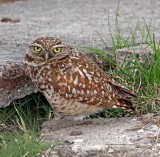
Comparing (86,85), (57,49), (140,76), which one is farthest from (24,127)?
(140,76)

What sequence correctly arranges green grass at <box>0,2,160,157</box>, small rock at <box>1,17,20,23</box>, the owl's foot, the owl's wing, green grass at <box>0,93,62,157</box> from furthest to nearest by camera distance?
1. small rock at <box>1,17,20,23</box>
2. green grass at <box>0,2,160,157</box>
3. the owl's foot
4. the owl's wing
5. green grass at <box>0,93,62,157</box>

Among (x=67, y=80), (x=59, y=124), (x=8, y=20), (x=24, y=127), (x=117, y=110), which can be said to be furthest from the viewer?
(x=8, y=20)

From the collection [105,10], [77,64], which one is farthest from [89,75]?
[105,10]

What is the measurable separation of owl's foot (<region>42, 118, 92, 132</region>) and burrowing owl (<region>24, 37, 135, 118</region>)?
0.19 metres

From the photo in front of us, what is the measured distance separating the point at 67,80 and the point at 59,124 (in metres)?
0.57

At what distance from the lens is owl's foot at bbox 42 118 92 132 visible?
6.03 metres

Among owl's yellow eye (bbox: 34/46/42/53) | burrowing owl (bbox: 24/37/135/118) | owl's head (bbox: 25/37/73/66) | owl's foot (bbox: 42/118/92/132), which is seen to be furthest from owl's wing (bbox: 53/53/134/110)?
owl's foot (bbox: 42/118/92/132)

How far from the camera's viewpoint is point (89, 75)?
5832mm

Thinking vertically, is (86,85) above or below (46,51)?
below

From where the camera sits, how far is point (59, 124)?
614cm

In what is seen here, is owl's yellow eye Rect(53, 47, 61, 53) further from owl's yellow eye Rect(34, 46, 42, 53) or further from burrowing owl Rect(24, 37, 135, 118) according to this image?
owl's yellow eye Rect(34, 46, 42, 53)

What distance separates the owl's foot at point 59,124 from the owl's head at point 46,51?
593 millimetres

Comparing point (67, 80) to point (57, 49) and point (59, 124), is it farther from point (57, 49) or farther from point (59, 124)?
point (59, 124)

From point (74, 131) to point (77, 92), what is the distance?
0.35m
